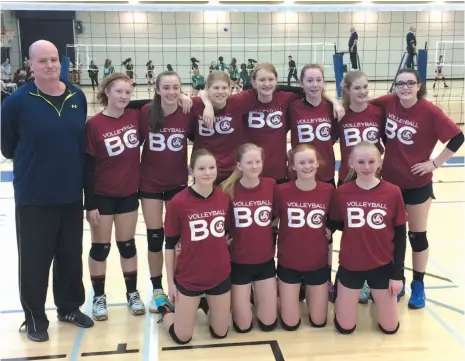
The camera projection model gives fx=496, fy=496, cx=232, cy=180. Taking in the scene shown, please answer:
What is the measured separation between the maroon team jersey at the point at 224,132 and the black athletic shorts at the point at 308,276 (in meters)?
0.70

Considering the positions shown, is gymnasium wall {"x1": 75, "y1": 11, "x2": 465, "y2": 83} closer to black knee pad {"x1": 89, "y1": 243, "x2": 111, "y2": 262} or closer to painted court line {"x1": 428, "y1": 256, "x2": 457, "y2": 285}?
painted court line {"x1": 428, "y1": 256, "x2": 457, "y2": 285}

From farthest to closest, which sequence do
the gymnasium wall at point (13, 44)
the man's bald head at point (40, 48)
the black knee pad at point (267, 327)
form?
the gymnasium wall at point (13, 44)
the black knee pad at point (267, 327)
the man's bald head at point (40, 48)

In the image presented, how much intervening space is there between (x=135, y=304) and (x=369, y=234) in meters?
1.55

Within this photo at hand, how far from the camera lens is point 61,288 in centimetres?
305

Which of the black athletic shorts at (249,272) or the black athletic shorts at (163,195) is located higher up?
the black athletic shorts at (163,195)

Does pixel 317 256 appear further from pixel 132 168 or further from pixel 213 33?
pixel 213 33

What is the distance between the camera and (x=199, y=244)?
2.72 m

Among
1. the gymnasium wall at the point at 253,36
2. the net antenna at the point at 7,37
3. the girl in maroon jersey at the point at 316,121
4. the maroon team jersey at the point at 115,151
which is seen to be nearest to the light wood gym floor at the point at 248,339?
the girl in maroon jersey at the point at 316,121

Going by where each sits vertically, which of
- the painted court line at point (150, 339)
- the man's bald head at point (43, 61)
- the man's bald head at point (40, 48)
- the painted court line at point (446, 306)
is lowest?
the painted court line at point (150, 339)

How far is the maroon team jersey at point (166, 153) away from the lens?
3033 mm

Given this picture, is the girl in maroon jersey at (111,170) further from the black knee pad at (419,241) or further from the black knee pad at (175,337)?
the black knee pad at (419,241)

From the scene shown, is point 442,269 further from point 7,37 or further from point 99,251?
point 7,37

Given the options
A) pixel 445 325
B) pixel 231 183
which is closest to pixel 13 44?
pixel 231 183

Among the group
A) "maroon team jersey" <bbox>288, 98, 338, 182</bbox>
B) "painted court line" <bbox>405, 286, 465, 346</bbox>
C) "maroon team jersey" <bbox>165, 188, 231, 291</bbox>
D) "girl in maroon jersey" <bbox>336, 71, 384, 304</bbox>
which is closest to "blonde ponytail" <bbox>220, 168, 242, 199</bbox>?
"maroon team jersey" <bbox>165, 188, 231, 291</bbox>
